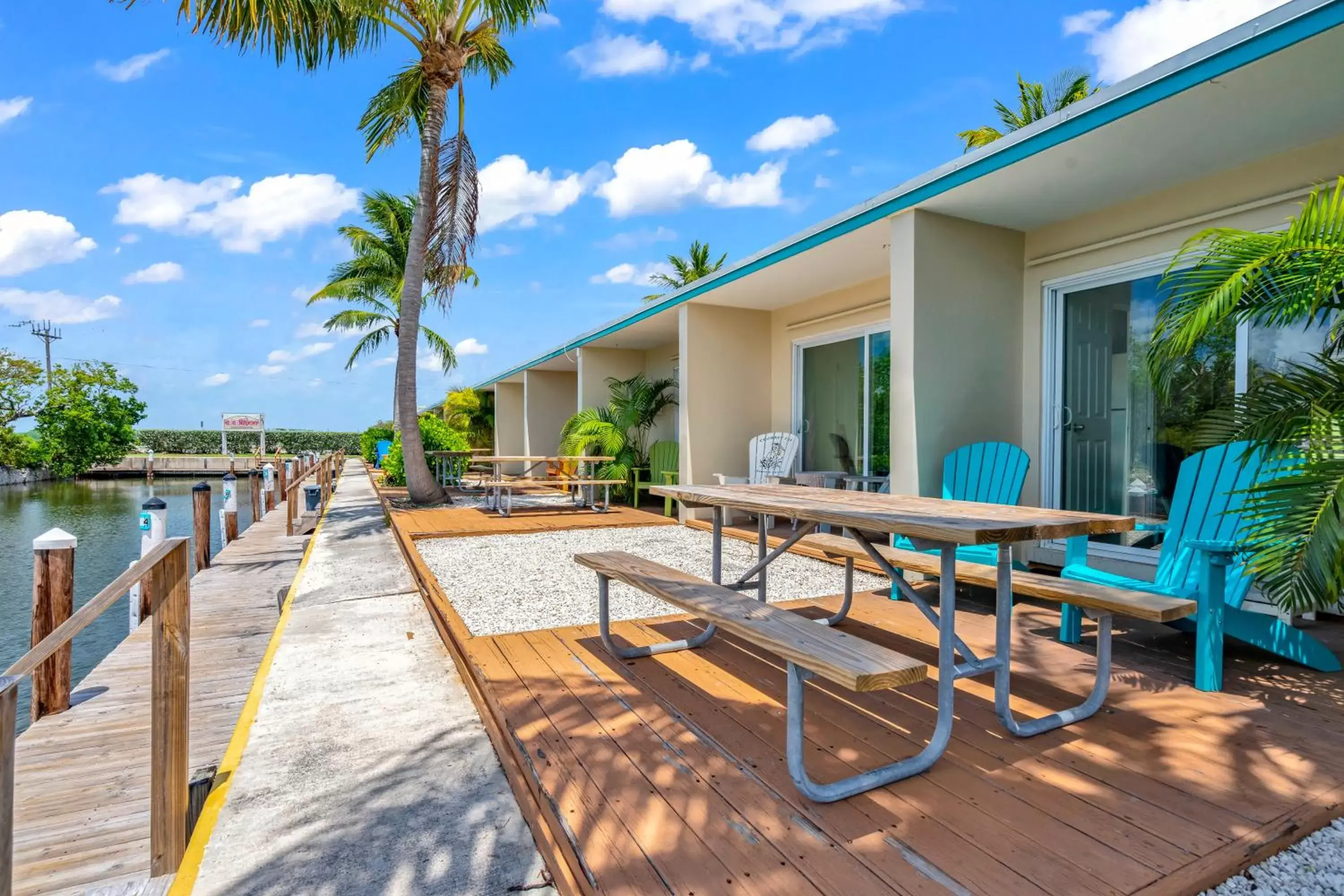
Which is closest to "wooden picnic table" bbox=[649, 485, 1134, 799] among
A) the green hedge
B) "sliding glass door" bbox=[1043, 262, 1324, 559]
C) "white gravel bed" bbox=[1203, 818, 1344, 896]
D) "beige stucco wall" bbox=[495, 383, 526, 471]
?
"white gravel bed" bbox=[1203, 818, 1344, 896]

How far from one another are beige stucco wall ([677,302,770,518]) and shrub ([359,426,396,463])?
16542 mm

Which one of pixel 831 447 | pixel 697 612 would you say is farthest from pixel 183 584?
pixel 831 447

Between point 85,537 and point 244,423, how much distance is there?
25.3 m

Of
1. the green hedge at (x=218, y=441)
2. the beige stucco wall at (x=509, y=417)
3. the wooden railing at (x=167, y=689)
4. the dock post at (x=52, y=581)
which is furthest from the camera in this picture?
the green hedge at (x=218, y=441)

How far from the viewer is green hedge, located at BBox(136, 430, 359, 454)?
121 feet

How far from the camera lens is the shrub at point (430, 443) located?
13430mm

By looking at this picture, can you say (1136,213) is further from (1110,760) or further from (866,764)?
(866,764)

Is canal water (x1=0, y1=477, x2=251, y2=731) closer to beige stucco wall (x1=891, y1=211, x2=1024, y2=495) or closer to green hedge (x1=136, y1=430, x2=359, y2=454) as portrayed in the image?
beige stucco wall (x1=891, y1=211, x2=1024, y2=495)

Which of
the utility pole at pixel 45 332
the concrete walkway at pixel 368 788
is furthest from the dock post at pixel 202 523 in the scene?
the utility pole at pixel 45 332

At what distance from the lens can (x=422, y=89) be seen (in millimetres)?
9953

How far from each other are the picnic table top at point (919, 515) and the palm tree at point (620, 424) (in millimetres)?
6334

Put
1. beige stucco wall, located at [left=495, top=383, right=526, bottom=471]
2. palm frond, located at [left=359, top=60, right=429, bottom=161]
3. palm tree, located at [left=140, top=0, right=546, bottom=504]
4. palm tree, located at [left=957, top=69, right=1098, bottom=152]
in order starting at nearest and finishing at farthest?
1. palm tree, located at [left=140, top=0, right=546, bottom=504]
2. palm frond, located at [left=359, top=60, right=429, bottom=161]
3. palm tree, located at [left=957, top=69, right=1098, bottom=152]
4. beige stucco wall, located at [left=495, top=383, right=526, bottom=471]

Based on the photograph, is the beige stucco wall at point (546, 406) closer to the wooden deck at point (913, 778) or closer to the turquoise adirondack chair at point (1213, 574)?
the wooden deck at point (913, 778)

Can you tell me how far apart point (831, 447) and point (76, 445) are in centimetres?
3538
